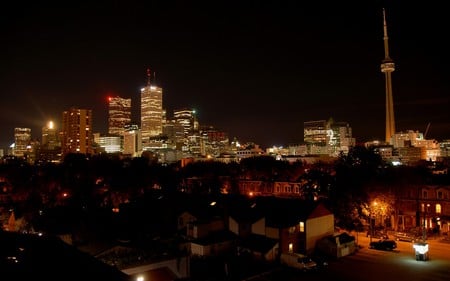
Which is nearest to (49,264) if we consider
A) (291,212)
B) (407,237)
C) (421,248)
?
(291,212)

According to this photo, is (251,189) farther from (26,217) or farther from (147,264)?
(147,264)

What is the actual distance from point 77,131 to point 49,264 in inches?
6164

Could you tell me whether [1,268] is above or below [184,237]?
above

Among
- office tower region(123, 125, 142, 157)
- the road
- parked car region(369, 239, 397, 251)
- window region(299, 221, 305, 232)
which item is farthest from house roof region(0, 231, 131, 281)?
office tower region(123, 125, 142, 157)

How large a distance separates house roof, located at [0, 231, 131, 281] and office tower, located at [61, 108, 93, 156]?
493 feet

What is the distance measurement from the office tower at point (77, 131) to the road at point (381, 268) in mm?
141661

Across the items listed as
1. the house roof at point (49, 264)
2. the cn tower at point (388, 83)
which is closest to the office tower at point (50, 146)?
the cn tower at point (388, 83)

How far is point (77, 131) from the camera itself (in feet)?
506

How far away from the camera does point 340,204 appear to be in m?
30.7

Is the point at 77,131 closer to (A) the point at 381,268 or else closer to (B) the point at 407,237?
(B) the point at 407,237

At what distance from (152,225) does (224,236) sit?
7.08m

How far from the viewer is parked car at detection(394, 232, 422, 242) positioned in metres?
27.2

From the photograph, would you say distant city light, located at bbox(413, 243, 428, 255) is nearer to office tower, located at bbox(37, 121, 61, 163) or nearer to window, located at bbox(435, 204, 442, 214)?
window, located at bbox(435, 204, 442, 214)

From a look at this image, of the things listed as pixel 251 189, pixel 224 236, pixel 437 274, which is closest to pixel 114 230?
pixel 224 236
